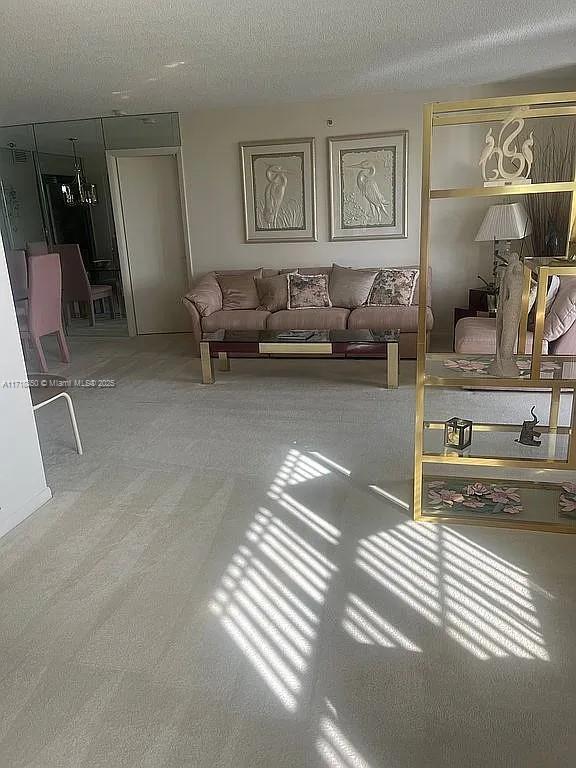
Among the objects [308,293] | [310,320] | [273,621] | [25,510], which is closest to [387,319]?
[310,320]

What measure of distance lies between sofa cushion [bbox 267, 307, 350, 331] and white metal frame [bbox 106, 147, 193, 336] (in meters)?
1.56

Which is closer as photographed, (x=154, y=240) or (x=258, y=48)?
(x=258, y=48)

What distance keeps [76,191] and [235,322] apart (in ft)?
9.38

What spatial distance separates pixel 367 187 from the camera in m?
5.57

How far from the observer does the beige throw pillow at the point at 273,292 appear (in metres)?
5.45

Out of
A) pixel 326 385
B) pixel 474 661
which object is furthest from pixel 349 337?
pixel 474 661

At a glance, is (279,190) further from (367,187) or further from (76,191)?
(76,191)

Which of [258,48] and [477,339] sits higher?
[258,48]

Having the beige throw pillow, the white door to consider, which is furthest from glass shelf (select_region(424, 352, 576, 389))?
the white door

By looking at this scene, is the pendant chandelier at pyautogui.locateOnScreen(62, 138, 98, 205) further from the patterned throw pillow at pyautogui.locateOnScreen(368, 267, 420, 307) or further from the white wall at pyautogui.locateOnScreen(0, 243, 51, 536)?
the white wall at pyautogui.locateOnScreen(0, 243, 51, 536)

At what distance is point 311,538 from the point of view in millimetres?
2416

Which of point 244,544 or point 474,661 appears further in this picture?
point 244,544

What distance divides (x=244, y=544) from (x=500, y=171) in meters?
1.79

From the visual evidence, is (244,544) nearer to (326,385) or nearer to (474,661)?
(474,661)
